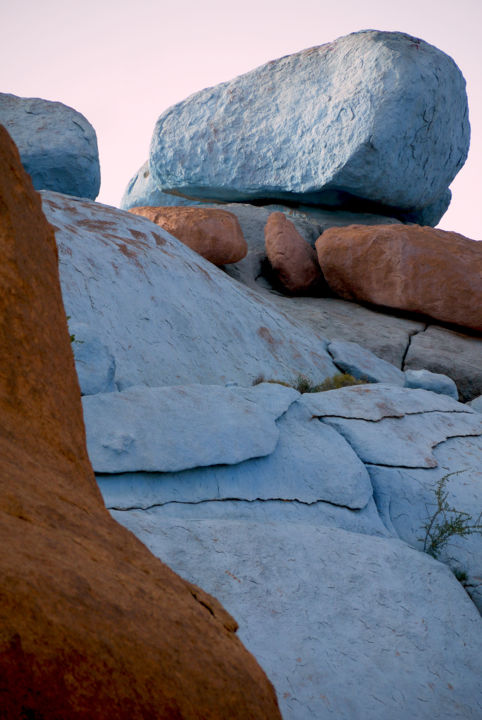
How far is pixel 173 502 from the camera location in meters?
2.57

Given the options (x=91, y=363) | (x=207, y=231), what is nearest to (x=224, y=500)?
(x=91, y=363)

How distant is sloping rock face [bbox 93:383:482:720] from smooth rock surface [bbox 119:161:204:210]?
37.0 ft

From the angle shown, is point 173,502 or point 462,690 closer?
point 462,690

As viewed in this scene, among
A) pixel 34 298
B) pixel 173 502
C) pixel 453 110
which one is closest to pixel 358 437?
pixel 173 502

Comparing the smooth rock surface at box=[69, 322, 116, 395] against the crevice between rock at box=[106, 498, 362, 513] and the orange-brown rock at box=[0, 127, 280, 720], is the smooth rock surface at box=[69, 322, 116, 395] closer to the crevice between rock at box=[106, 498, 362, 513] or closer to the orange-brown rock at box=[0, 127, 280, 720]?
the crevice between rock at box=[106, 498, 362, 513]

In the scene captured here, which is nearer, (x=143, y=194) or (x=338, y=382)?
(x=338, y=382)

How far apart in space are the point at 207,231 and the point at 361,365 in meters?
3.00

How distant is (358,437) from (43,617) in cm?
292

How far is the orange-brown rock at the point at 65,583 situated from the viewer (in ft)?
2.14

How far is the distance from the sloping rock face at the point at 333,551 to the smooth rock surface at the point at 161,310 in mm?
1139

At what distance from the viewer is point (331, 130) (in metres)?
10.3

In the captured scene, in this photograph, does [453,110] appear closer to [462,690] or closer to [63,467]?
[462,690]

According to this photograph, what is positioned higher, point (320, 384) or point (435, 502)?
point (435, 502)

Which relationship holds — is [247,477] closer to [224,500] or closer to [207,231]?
[224,500]
